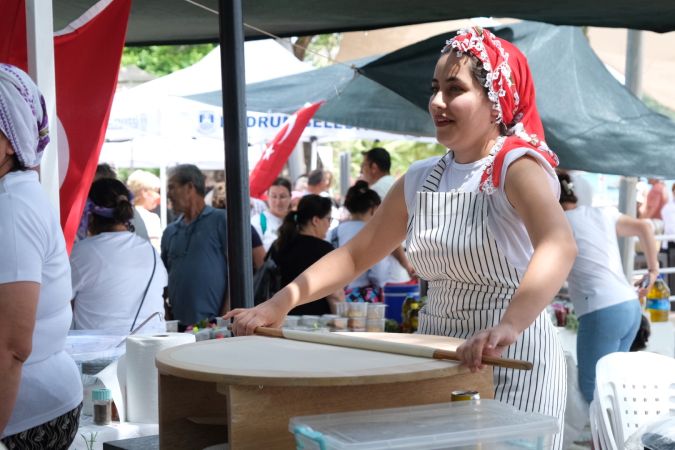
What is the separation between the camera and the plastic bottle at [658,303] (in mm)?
7590

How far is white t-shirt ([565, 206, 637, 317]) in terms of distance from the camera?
5742 millimetres

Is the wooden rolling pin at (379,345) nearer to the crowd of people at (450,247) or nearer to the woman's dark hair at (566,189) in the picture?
the crowd of people at (450,247)

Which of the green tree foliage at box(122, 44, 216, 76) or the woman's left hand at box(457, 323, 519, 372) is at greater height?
the green tree foliage at box(122, 44, 216, 76)

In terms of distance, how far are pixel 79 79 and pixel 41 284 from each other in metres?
1.79

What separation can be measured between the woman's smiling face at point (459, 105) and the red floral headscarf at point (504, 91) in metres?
0.02

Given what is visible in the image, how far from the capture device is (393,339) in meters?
2.21

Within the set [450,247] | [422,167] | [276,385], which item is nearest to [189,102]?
[422,167]

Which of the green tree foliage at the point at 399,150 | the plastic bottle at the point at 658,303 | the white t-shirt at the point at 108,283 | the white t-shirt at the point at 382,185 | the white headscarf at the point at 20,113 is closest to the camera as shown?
the white headscarf at the point at 20,113

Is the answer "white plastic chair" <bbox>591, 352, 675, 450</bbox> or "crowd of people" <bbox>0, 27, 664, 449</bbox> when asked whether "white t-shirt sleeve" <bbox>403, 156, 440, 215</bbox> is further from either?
"white plastic chair" <bbox>591, 352, 675, 450</bbox>

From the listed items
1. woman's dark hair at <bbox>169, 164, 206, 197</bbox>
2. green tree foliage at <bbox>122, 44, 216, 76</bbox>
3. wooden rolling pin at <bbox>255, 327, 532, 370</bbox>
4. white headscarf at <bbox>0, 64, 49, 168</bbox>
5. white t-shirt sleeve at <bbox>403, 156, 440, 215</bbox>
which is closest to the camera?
wooden rolling pin at <bbox>255, 327, 532, 370</bbox>

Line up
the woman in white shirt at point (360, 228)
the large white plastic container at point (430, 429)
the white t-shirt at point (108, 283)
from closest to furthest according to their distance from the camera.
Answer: the large white plastic container at point (430, 429) → the white t-shirt at point (108, 283) → the woman in white shirt at point (360, 228)

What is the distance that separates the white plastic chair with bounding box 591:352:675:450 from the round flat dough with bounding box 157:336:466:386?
2.03 m

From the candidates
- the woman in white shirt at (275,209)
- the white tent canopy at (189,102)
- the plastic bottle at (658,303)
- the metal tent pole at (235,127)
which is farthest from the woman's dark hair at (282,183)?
the metal tent pole at (235,127)

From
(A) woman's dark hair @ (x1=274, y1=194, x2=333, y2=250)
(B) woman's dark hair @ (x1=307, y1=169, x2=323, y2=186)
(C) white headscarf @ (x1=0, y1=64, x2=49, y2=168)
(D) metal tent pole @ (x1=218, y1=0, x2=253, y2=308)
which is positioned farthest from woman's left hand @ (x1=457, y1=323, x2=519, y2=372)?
(B) woman's dark hair @ (x1=307, y1=169, x2=323, y2=186)
